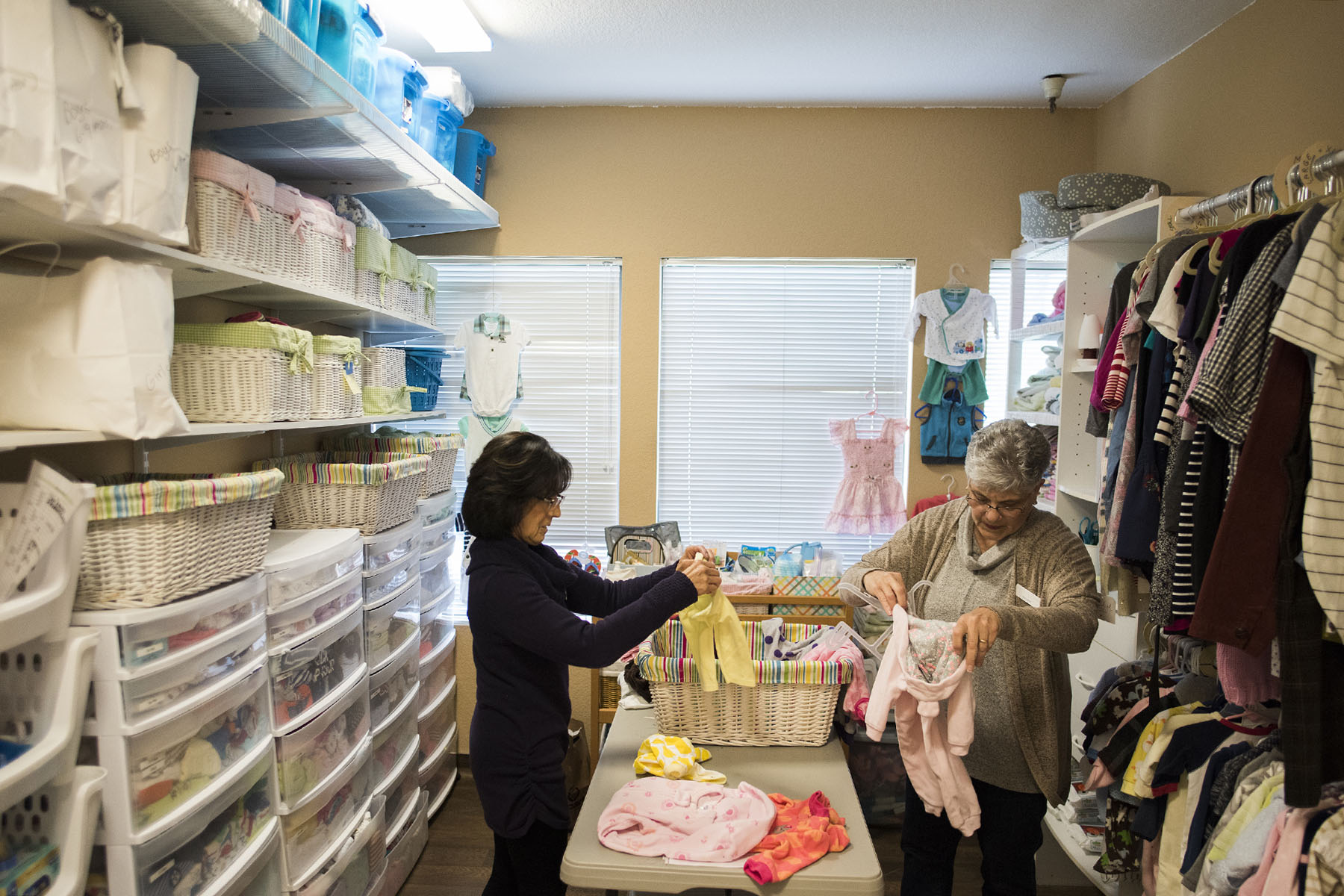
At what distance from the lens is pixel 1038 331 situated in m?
3.21

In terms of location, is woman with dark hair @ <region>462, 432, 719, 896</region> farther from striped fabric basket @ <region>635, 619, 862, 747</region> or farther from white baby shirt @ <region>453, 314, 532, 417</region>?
white baby shirt @ <region>453, 314, 532, 417</region>

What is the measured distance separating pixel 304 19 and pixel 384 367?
4.00 ft

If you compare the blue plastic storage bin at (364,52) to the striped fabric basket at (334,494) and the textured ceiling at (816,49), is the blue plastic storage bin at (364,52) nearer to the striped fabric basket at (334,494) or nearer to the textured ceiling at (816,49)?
the textured ceiling at (816,49)

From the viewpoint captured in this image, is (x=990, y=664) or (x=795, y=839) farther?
(x=990, y=664)

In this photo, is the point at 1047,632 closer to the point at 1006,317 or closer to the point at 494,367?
the point at 1006,317

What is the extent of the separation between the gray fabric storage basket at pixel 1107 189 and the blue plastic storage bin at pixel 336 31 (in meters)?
2.44

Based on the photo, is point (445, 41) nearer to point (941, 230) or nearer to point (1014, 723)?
point (941, 230)

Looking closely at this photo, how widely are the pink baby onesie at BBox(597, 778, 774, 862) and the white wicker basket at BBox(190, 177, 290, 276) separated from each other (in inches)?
59.8

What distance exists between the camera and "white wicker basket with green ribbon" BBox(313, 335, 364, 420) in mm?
2426

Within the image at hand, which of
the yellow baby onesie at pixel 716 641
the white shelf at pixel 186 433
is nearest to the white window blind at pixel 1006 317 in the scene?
the yellow baby onesie at pixel 716 641

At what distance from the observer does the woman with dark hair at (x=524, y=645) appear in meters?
1.78

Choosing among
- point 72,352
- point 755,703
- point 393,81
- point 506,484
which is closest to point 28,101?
point 72,352

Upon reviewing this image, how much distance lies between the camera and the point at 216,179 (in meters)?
1.89

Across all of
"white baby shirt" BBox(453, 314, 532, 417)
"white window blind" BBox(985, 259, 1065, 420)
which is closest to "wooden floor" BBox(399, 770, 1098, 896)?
"white baby shirt" BBox(453, 314, 532, 417)
